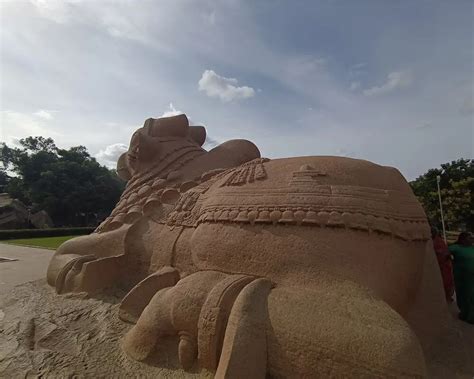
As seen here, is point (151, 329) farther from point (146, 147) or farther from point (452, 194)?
point (452, 194)

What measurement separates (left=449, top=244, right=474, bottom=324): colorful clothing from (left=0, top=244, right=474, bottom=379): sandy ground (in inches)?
6.7

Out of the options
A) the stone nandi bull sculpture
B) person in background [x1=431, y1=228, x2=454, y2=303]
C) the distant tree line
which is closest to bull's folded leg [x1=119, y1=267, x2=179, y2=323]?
the stone nandi bull sculpture

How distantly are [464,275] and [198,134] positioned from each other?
373 cm

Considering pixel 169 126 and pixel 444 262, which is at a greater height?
pixel 169 126

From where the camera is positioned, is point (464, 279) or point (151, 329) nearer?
point (151, 329)

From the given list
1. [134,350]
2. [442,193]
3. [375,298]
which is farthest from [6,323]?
[442,193]

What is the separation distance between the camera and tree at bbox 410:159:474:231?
16.1 m

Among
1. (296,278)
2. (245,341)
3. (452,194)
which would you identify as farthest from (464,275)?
(452,194)

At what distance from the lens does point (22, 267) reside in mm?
8406

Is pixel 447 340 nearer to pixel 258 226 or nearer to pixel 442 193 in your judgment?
pixel 258 226

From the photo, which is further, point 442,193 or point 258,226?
point 442,193

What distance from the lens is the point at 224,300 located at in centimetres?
228

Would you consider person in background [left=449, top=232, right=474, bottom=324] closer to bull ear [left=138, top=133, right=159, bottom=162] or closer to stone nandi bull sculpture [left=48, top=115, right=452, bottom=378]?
stone nandi bull sculpture [left=48, top=115, right=452, bottom=378]

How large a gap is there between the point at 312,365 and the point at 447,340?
50.4 inches
